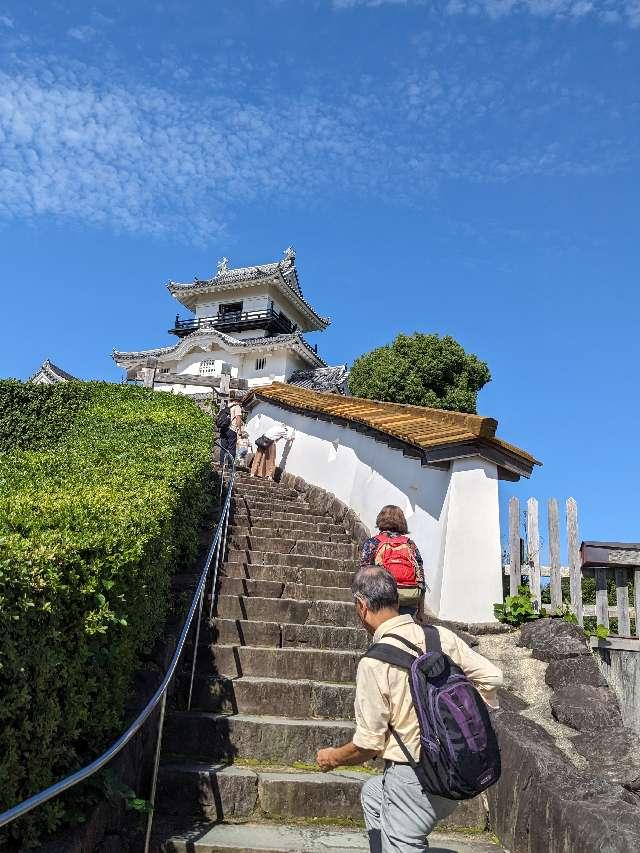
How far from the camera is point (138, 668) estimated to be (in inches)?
171

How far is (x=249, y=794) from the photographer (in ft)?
13.4

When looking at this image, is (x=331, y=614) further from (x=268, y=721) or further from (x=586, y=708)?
(x=586, y=708)

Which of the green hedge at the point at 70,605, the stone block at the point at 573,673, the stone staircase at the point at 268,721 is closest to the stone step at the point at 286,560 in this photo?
the stone staircase at the point at 268,721

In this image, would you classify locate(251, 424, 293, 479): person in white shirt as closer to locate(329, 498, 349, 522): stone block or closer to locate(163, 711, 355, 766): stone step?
locate(329, 498, 349, 522): stone block

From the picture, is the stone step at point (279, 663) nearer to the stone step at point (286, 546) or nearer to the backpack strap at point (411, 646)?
the stone step at point (286, 546)

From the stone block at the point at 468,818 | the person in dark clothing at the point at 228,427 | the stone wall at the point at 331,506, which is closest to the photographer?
the stone block at the point at 468,818

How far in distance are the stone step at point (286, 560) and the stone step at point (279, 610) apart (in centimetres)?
117

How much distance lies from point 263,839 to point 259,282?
142ft

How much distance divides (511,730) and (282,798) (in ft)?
5.22

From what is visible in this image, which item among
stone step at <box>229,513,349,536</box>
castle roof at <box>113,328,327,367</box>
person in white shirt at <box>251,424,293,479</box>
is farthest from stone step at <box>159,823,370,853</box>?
castle roof at <box>113,328,327,367</box>

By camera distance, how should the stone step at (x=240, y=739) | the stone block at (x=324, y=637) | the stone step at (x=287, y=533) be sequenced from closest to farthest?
the stone step at (x=240, y=739) → the stone block at (x=324, y=637) → the stone step at (x=287, y=533)

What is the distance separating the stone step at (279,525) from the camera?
29.0 feet

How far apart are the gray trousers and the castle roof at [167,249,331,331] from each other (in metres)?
43.1

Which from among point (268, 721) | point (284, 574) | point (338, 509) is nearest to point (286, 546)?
point (284, 574)
